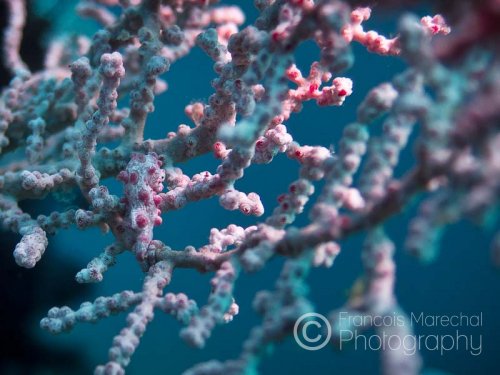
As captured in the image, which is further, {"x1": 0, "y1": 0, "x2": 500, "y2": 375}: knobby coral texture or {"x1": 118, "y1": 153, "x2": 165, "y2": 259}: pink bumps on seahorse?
{"x1": 118, "y1": 153, "x2": 165, "y2": 259}: pink bumps on seahorse

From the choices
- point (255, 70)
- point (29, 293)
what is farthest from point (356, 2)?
point (29, 293)

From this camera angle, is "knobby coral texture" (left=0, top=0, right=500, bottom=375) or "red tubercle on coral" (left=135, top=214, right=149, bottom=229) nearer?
Answer: "knobby coral texture" (left=0, top=0, right=500, bottom=375)

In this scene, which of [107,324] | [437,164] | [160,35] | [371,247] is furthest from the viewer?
[107,324]

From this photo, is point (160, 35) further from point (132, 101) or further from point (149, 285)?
point (149, 285)

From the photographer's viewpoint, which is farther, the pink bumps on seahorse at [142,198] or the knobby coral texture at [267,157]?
the pink bumps on seahorse at [142,198]

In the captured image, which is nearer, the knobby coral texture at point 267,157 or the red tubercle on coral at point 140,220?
the knobby coral texture at point 267,157

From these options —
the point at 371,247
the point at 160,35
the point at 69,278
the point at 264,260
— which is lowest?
the point at 371,247

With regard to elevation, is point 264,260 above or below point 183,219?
below
